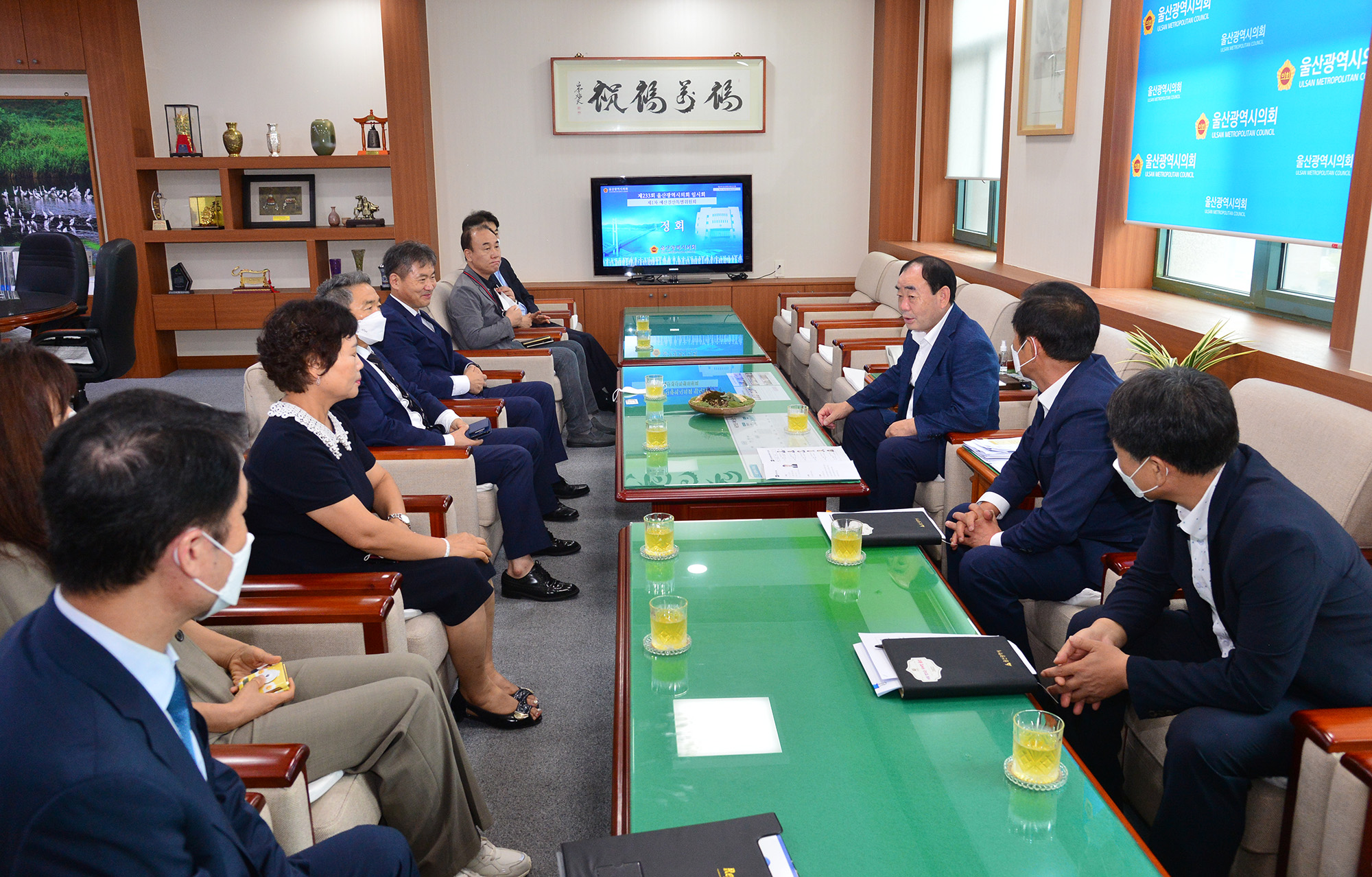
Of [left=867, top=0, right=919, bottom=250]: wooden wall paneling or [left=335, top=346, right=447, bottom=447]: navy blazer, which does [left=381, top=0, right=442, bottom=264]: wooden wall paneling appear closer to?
[left=867, top=0, right=919, bottom=250]: wooden wall paneling

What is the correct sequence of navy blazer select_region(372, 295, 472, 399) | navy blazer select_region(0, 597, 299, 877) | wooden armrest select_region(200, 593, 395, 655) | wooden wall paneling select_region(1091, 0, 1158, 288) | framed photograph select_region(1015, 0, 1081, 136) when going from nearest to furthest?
1. navy blazer select_region(0, 597, 299, 877)
2. wooden armrest select_region(200, 593, 395, 655)
3. navy blazer select_region(372, 295, 472, 399)
4. wooden wall paneling select_region(1091, 0, 1158, 288)
5. framed photograph select_region(1015, 0, 1081, 136)

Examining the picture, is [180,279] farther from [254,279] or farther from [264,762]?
[264,762]

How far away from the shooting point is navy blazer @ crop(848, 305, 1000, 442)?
3.34 meters

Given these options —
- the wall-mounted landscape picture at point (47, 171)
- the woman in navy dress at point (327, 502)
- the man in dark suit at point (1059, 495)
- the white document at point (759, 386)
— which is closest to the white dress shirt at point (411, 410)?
the woman in navy dress at point (327, 502)

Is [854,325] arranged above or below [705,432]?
above

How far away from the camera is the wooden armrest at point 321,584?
2104mm

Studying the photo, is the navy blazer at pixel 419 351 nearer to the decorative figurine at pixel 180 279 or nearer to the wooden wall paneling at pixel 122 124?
the wooden wall paneling at pixel 122 124

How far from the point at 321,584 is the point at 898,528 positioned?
136 cm

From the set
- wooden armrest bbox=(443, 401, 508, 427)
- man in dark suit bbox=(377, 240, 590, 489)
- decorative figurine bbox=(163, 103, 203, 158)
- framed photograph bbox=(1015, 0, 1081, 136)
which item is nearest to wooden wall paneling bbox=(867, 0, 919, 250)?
framed photograph bbox=(1015, 0, 1081, 136)

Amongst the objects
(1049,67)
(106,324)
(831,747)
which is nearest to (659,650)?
(831,747)

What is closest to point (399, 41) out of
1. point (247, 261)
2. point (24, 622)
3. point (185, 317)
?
point (247, 261)

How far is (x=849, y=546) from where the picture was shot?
220 centimetres

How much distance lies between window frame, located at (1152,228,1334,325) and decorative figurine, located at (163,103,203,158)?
20.4ft

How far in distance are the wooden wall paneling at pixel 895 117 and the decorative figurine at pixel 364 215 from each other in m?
3.57
